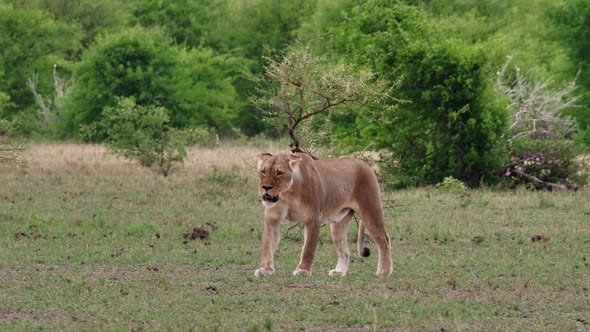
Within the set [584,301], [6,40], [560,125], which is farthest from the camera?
[6,40]

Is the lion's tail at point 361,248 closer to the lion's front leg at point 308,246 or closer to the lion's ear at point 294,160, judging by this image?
the lion's front leg at point 308,246

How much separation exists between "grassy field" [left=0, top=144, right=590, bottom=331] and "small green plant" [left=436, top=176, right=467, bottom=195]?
402mm

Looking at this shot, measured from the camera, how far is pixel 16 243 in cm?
1602

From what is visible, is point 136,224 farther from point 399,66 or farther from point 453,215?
point 399,66

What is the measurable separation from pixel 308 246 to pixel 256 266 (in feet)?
6.67

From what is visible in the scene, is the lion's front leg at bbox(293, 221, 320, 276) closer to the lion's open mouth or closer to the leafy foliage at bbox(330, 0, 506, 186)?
the lion's open mouth

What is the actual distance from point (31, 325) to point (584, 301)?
547 centimetres

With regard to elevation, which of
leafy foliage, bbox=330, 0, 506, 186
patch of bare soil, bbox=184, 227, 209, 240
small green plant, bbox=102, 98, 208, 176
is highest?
patch of bare soil, bbox=184, 227, 209, 240

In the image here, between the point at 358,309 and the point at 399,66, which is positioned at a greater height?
the point at 358,309

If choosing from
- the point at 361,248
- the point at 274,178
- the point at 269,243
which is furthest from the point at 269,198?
the point at 361,248

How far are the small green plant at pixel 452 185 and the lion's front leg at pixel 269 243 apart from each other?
13.9 meters

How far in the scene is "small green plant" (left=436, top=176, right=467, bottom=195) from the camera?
25.8m

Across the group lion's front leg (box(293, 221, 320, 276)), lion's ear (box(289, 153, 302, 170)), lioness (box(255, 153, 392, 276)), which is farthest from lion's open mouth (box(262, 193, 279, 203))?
lion's front leg (box(293, 221, 320, 276))

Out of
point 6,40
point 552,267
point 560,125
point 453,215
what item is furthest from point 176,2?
point 552,267
